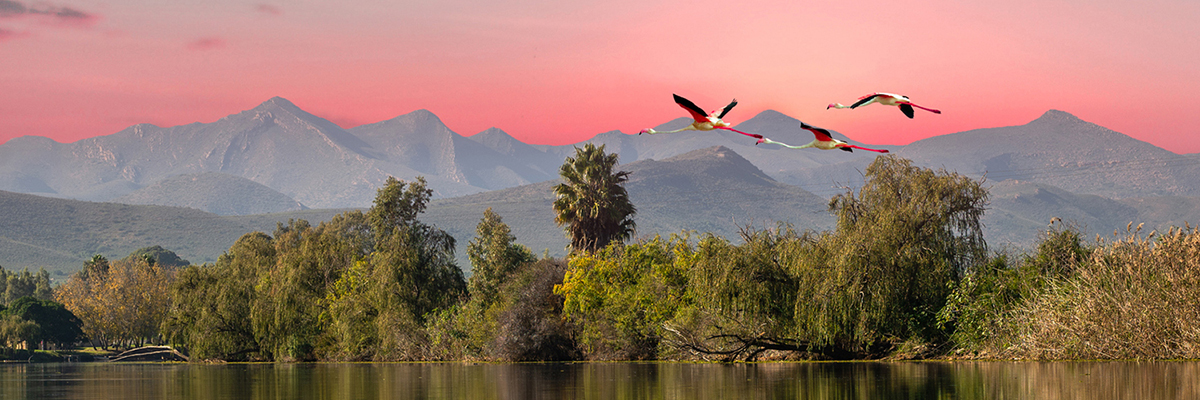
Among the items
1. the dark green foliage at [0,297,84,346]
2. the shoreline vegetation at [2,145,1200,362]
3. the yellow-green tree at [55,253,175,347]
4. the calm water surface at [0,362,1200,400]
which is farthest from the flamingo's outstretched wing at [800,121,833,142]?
the dark green foliage at [0,297,84,346]

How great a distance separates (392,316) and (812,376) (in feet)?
114

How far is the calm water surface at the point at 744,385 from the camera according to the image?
2253cm

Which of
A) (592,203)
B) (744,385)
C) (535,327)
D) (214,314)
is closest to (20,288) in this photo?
(214,314)

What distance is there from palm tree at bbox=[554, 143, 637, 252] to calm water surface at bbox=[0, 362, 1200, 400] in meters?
26.0

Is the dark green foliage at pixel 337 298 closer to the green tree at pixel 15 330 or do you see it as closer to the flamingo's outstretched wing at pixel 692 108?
the green tree at pixel 15 330

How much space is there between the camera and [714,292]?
4144 centimetres

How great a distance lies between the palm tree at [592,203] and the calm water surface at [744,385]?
26.0 metres

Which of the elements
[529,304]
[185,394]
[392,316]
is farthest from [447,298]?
[185,394]

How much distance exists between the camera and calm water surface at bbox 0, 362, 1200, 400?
73.9 ft

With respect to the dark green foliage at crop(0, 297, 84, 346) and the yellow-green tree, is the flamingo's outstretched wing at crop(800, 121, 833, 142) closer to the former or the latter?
the yellow-green tree

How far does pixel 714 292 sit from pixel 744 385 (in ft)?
46.7

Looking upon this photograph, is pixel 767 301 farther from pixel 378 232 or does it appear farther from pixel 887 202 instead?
pixel 378 232

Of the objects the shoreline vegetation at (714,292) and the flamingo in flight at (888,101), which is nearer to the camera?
the flamingo in flight at (888,101)

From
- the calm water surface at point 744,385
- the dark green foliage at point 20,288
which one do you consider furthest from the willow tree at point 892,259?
the dark green foliage at point 20,288
